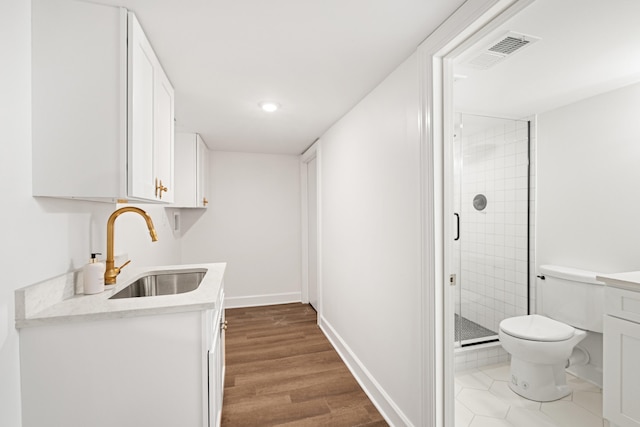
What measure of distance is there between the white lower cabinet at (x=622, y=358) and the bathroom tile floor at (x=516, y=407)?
0.28 meters

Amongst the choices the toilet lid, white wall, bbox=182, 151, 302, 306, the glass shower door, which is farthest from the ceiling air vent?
white wall, bbox=182, 151, 302, 306

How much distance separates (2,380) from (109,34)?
133 cm

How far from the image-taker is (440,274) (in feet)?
4.87

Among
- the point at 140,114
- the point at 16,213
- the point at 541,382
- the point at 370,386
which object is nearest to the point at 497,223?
the point at 541,382

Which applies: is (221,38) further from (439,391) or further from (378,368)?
(378,368)

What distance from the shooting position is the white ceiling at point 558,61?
129 cm

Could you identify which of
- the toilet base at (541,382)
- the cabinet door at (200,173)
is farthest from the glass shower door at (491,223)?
the cabinet door at (200,173)

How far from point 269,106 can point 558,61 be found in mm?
1957

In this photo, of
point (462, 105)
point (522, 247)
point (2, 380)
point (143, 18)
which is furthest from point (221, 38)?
point (522, 247)

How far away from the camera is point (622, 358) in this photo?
1615mm

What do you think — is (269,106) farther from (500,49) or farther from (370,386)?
(370,386)

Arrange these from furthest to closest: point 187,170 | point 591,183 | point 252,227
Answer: point 252,227 < point 187,170 < point 591,183

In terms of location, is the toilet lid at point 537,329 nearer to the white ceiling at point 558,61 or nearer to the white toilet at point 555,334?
the white toilet at point 555,334

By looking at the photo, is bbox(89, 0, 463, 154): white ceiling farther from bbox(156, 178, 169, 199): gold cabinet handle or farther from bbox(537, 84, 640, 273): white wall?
bbox(537, 84, 640, 273): white wall
